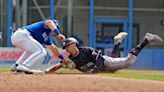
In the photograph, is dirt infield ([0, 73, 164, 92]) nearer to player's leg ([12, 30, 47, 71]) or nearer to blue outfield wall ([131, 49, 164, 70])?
player's leg ([12, 30, 47, 71])

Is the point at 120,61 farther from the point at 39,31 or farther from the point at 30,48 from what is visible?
the point at 30,48

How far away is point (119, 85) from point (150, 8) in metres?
22.0

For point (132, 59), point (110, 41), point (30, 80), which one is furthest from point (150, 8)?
point (30, 80)

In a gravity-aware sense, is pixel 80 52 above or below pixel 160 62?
above

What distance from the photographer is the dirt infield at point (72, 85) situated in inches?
311

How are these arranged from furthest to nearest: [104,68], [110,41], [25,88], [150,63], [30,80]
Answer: [110,41] < [150,63] < [104,68] < [30,80] < [25,88]

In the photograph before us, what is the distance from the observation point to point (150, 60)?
25531 millimetres

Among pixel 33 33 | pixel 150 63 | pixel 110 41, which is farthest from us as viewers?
pixel 110 41

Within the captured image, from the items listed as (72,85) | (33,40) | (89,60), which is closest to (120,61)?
(89,60)

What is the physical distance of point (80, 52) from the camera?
A: 11.9 m

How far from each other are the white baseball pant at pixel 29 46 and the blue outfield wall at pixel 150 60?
1405 centimetres

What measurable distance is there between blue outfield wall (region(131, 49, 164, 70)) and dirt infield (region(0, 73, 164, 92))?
1601cm

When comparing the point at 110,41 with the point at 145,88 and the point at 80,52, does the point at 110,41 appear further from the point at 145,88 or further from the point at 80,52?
the point at 145,88

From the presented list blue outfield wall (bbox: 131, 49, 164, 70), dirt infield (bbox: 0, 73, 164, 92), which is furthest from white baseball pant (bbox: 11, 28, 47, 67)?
blue outfield wall (bbox: 131, 49, 164, 70)
